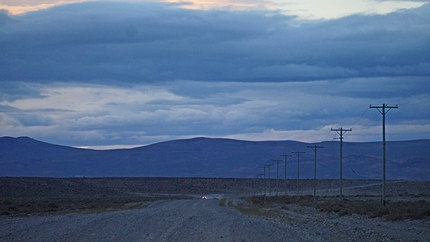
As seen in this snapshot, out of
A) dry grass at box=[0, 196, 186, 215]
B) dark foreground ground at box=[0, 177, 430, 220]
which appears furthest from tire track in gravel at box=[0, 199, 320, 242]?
dark foreground ground at box=[0, 177, 430, 220]

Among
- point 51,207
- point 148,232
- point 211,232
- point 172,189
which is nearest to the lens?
point 211,232

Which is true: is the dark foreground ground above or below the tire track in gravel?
below

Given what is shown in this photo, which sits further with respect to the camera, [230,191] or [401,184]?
[230,191]

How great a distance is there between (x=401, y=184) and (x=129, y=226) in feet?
379

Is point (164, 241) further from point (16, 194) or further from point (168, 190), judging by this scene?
point (168, 190)

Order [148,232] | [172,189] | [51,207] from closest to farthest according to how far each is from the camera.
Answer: [148,232] → [51,207] → [172,189]

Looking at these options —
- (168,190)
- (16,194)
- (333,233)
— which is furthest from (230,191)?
(333,233)

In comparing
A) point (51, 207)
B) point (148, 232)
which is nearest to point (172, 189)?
point (51, 207)

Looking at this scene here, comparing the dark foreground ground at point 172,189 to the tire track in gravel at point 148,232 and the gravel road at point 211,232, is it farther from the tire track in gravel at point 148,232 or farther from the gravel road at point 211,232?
the tire track in gravel at point 148,232

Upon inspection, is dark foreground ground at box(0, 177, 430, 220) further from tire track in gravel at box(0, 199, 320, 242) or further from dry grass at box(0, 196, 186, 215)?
tire track in gravel at box(0, 199, 320, 242)

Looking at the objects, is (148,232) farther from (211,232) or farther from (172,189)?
(172,189)

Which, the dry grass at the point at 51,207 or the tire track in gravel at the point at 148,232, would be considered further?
the dry grass at the point at 51,207

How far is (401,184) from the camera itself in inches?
5285

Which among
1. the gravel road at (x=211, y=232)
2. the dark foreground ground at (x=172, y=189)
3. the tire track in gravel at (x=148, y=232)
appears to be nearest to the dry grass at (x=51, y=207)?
the tire track in gravel at (x=148, y=232)
